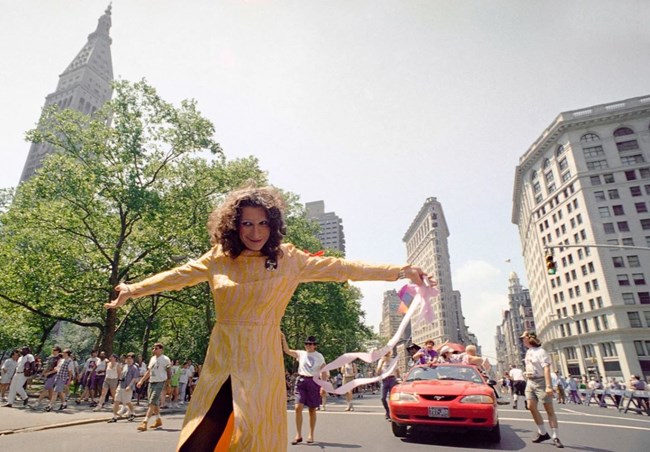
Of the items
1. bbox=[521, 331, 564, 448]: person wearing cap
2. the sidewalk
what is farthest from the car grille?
the sidewalk

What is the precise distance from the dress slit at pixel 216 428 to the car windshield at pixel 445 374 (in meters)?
6.19

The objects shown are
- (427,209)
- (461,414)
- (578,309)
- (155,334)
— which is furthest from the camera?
(427,209)

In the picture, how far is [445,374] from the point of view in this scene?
741cm

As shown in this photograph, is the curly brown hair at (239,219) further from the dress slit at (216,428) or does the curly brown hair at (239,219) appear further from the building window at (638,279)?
the building window at (638,279)

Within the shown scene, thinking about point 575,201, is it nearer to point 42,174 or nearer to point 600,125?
point 600,125

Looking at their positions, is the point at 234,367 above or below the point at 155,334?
below

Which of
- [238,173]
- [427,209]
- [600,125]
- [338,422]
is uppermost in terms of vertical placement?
[427,209]

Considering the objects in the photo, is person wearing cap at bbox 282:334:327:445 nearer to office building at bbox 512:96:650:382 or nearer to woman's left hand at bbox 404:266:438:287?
woman's left hand at bbox 404:266:438:287

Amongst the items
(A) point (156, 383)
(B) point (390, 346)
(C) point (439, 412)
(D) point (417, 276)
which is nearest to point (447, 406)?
(C) point (439, 412)

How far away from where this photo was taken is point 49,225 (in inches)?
728

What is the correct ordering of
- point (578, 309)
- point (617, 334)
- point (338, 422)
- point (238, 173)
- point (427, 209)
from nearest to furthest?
1. point (338, 422)
2. point (238, 173)
3. point (617, 334)
4. point (578, 309)
5. point (427, 209)

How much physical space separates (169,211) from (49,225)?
5610 mm

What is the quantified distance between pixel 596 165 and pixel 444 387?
68.1 metres

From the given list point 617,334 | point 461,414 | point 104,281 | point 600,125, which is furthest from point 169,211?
point 600,125
